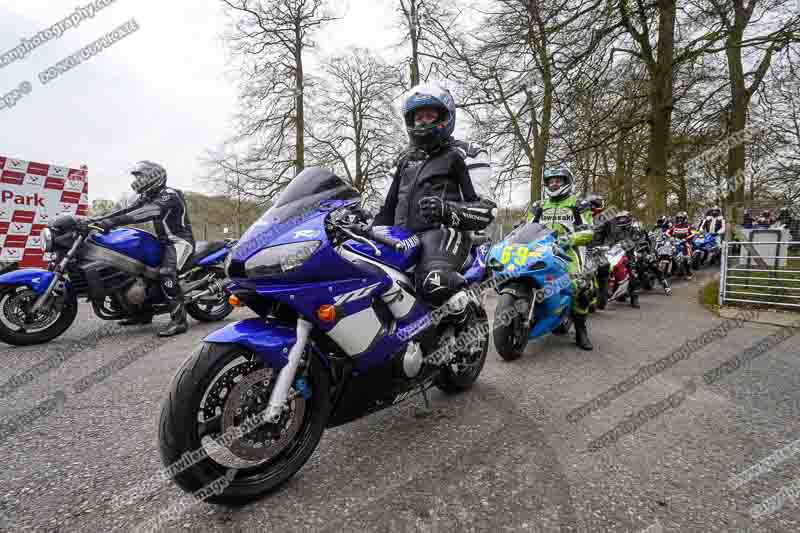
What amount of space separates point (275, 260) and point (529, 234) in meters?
3.14

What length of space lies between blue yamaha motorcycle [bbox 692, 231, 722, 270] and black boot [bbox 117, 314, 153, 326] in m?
15.8

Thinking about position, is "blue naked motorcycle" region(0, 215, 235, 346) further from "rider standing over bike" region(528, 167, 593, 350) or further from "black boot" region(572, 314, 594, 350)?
"black boot" region(572, 314, 594, 350)

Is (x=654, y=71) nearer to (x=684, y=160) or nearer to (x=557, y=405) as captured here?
(x=684, y=160)

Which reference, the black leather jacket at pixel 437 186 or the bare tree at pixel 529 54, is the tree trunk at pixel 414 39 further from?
the black leather jacket at pixel 437 186

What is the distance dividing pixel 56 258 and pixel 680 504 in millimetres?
5547

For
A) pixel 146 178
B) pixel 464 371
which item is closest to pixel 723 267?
pixel 464 371

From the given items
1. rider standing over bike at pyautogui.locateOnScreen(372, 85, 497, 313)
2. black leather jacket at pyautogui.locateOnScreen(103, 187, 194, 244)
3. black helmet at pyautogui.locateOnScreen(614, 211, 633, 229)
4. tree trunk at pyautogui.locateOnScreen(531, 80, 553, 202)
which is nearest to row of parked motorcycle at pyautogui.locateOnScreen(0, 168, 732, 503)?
rider standing over bike at pyautogui.locateOnScreen(372, 85, 497, 313)

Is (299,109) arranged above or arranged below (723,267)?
above

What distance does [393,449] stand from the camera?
225 centimetres

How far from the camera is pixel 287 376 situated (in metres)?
1.73

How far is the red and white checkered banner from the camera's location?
6.59 m

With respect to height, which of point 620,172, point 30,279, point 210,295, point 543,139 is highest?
point 543,139

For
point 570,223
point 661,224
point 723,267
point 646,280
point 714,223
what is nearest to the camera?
point 570,223

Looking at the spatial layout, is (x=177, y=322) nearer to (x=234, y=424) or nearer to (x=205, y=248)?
(x=205, y=248)
